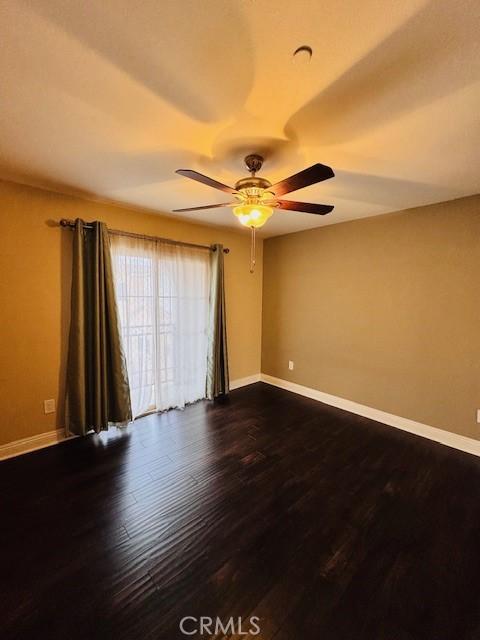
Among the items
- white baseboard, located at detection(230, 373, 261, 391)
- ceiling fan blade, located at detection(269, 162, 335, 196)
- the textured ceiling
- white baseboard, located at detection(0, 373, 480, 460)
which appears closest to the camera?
the textured ceiling

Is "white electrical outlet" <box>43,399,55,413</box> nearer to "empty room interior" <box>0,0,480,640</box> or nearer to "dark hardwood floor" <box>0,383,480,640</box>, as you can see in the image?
"empty room interior" <box>0,0,480,640</box>

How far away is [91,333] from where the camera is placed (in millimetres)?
2588

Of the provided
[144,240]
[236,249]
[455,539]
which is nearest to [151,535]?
[455,539]

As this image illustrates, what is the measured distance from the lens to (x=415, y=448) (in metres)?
2.54

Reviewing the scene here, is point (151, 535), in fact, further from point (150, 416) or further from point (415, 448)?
point (415, 448)

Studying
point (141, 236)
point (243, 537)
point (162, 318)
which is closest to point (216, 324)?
point (162, 318)

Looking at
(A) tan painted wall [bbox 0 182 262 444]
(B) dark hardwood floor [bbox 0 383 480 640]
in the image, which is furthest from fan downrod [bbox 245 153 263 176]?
(B) dark hardwood floor [bbox 0 383 480 640]

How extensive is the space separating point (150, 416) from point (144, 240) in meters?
2.03

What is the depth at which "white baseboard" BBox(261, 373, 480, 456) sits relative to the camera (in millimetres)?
2518

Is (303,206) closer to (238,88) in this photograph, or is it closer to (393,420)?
(238,88)

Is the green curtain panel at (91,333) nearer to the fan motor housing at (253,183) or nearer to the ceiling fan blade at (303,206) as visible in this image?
the fan motor housing at (253,183)

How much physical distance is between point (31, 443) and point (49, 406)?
Result: 34 cm

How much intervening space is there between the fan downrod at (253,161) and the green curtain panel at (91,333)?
1.61 metres

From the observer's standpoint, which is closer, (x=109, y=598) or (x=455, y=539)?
(x=109, y=598)
